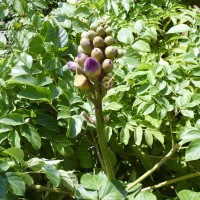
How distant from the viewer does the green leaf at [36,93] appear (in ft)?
4.35

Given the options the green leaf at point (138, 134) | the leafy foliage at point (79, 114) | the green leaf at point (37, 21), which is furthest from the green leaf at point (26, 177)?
the green leaf at point (37, 21)

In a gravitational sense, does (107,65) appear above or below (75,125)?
above

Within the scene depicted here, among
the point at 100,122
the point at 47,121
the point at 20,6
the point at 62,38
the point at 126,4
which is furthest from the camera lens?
the point at 126,4

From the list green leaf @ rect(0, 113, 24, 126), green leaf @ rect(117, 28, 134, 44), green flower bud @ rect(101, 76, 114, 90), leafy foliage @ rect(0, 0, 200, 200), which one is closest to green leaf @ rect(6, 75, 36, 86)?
leafy foliage @ rect(0, 0, 200, 200)

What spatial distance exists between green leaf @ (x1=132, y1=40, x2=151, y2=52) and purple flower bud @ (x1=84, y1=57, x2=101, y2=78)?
75cm

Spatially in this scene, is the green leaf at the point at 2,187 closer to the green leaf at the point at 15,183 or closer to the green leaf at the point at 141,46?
the green leaf at the point at 15,183

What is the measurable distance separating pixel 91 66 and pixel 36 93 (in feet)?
1.44

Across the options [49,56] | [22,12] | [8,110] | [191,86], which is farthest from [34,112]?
[191,86]

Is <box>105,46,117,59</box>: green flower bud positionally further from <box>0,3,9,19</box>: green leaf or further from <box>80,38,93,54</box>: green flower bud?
<box>0,3,9,19</box>: green leaf

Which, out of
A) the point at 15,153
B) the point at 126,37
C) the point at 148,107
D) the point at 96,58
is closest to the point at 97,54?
the point at 96,58

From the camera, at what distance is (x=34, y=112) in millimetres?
1396

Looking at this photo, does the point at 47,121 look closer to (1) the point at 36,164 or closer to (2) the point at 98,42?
(1) the point at 36,164

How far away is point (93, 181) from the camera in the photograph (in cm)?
120

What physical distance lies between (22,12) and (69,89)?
47 centimetres
